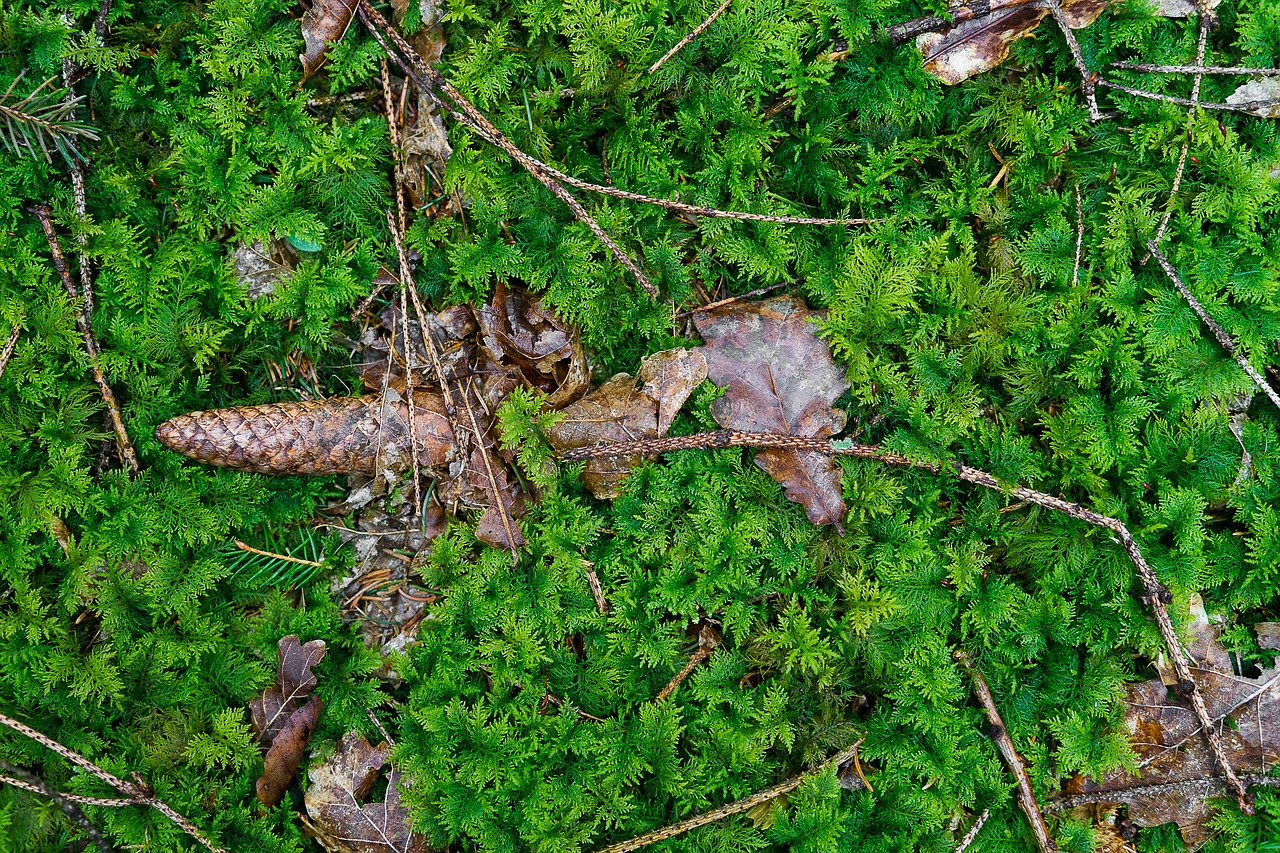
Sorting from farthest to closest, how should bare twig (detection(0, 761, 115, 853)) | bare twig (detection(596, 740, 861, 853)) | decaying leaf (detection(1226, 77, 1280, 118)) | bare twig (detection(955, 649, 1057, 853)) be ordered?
1. decaying leaf (detection(1226, 77, 1280, 118))
2. bare twig (detection(955, 649, 1057, 853))
3. bare twig (detection(596, 740, 861, 853))
4. bare twig (detection(0, 761, 115, 853))

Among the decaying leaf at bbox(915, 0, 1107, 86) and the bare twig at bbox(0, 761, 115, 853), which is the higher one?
the decaying leaf at bbox(915, 0, 1107, 86)

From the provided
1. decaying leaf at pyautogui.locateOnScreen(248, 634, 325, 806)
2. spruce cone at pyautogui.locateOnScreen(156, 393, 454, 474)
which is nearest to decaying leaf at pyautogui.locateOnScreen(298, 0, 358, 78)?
spruce cone at pyautogui.locateOnScreen(156, 393, 454, 474)

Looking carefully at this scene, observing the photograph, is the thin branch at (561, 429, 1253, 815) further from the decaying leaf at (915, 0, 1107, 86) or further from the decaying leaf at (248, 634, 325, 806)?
the decaying leaf at (915, 0, 1107, 86)

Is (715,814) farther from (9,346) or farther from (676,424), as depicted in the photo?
(9,346)

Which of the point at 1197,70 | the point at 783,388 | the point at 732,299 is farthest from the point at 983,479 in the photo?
the point at 1197,70

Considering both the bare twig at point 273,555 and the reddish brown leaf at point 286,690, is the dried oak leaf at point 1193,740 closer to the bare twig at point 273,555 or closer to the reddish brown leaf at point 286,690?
the reddish brown leaf at point 286,690

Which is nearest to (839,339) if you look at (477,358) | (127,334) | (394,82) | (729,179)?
(729,179)

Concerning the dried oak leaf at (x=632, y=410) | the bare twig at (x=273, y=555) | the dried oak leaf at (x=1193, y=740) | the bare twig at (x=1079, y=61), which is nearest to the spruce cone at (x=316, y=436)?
the bare twig at (x=273, y=555)

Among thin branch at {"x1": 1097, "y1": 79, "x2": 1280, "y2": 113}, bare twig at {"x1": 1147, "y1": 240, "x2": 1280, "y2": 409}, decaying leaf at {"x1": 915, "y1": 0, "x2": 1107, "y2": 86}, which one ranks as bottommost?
bare twig at {"x1": 1147, "y1": 240, "x2": 1280, "y2": 409}
